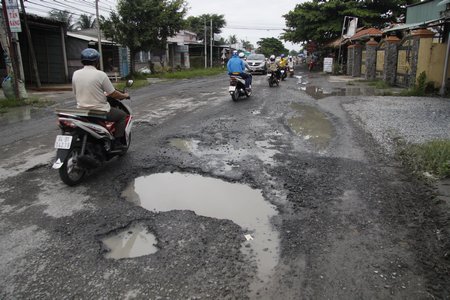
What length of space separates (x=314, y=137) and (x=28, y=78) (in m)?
20.7

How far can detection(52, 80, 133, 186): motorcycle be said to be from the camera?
4.48 m

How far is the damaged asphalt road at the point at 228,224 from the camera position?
2.66m

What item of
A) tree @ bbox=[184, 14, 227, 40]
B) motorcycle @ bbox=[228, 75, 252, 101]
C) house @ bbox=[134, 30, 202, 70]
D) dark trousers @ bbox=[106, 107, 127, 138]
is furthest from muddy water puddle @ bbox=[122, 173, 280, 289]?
tree @ bbox=[184, 14, 227, 40]

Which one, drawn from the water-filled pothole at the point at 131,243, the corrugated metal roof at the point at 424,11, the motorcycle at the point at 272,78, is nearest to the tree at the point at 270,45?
the corrugated metal roof at the point at 424,11

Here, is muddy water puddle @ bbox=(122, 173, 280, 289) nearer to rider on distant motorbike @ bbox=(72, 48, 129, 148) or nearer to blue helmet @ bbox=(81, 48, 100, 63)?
rider on distant motorbike @ bbox=(72, 48, 129, 148)

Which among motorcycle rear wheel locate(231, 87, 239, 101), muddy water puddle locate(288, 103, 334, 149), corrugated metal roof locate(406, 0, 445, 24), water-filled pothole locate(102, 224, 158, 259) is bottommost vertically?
water-filled pothole locate(102, 224, 158, 259)

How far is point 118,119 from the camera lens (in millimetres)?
5352

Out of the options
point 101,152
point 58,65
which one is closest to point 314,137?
point 101,152

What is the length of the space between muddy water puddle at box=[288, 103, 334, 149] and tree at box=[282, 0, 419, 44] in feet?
79.8

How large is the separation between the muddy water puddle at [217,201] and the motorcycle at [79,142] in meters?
0.68

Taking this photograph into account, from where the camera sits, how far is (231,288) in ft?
8.54

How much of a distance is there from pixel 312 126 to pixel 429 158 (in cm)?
311

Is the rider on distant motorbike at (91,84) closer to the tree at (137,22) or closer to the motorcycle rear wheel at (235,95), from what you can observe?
the motorcycle rear wheel at (235,95)

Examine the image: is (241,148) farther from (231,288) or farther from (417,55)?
(417,55)
